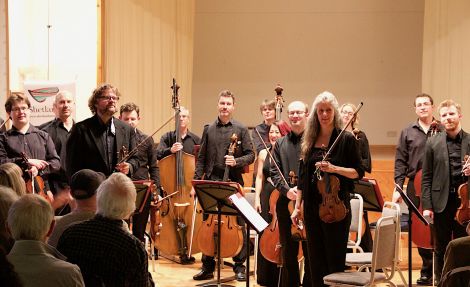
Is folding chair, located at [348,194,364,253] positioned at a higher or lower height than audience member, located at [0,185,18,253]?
lower

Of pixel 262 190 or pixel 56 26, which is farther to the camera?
pixel 56 26

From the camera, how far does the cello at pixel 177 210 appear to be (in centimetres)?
715

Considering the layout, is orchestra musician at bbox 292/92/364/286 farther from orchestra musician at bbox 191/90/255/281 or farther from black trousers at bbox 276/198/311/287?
orchestra musician at bbox 191/90/255/281

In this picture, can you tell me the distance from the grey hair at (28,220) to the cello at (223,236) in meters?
3.66

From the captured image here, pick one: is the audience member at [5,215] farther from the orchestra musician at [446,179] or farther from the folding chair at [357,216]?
the orchestra musician at [446,179]

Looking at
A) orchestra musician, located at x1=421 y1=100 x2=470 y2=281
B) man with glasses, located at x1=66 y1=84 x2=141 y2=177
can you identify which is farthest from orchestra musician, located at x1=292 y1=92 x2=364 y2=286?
orchestra musician, located at x1=421 y1=100 x2=470 y2=281

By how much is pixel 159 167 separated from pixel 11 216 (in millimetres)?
4336

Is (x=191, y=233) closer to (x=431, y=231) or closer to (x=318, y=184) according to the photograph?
(x=431, y=231)

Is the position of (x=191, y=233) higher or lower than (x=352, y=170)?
lower

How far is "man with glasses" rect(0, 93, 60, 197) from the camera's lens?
19.7 ft

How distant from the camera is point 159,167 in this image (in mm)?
7188

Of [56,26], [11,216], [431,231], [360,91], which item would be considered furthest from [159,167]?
[360,91]

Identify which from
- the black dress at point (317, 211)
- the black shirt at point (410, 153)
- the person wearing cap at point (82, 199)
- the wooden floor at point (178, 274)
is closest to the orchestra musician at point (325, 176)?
the black dress at point (317, 211)

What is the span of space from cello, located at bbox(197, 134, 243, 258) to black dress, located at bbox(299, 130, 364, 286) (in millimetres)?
1735
